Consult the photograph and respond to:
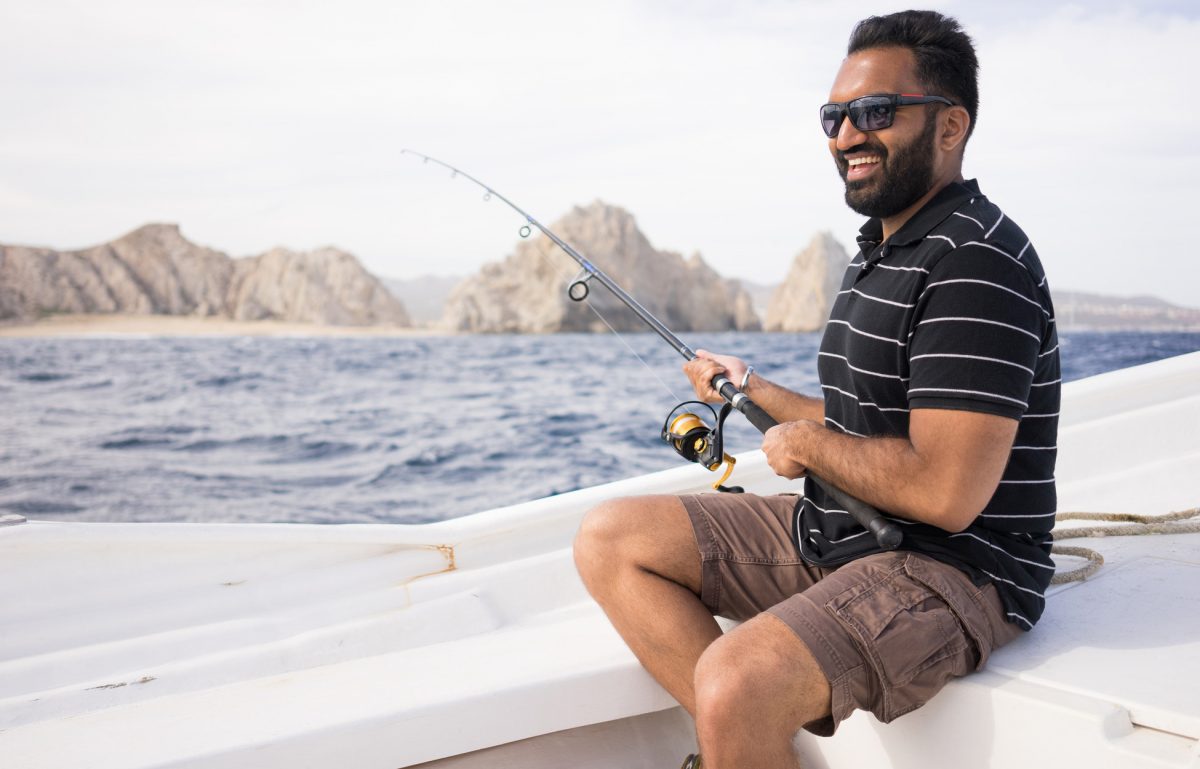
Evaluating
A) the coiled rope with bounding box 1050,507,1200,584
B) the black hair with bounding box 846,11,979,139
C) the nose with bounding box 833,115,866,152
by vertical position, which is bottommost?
the coiled rope with bounding box 1050,507,1200,584

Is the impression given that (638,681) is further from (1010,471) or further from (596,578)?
(1010,471)

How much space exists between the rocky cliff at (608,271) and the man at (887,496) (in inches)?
2165

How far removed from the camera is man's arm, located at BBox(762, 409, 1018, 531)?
1.36m

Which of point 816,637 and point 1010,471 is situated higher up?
point 1010,471

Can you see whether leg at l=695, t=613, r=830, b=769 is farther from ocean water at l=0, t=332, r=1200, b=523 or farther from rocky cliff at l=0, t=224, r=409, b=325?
rocky cliff at l=0, t=224, r=409, b=325

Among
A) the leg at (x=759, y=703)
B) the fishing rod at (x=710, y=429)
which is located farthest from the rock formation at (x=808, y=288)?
the leg at (x=759, y=703)

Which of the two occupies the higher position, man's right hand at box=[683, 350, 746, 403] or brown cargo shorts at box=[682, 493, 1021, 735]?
man's right hand at box=[683, 350, 746, 403]

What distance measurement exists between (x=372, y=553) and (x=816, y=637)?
55.1 inches

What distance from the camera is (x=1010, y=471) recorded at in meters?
1.53

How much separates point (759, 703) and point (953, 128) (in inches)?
42.9

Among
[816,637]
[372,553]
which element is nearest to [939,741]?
[816,637]

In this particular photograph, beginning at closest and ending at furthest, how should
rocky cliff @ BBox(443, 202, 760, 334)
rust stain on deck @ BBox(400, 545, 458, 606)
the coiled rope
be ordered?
the coiled rope
rust stain on deck @ BBox(400, 545, 458, 606)
rocky cliff @ BBox(443, 202, 760, 334)

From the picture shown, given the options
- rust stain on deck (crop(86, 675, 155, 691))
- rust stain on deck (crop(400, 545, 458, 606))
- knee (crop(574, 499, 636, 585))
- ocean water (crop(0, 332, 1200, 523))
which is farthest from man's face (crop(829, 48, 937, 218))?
rust stain on deck (crop(86, 675, 155, 691))

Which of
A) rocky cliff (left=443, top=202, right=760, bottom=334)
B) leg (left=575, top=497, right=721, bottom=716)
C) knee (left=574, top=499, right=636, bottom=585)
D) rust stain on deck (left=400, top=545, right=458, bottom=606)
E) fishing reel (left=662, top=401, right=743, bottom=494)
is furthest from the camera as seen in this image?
rocky cliff (left=443, top=202, right=760, bottom=334)
